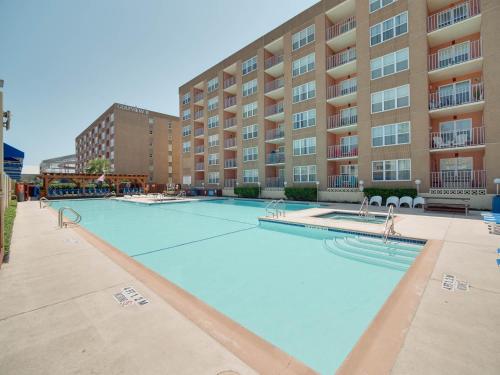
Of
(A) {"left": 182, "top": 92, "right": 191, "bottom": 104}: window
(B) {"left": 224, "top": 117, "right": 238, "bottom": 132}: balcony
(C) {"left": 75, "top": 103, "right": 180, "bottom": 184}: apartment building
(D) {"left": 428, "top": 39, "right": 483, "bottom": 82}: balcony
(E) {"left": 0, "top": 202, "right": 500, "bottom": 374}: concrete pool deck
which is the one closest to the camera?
(E) {"left": 0, "top": 202, "right": 500, "bottom": 374}: concrete pool deck

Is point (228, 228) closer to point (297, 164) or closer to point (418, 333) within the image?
point (418, 333)

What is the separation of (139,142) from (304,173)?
42.9m

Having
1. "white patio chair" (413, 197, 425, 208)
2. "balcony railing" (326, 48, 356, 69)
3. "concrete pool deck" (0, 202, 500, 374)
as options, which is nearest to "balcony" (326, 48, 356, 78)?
"balcony railing" (326, 48, 356, 69)

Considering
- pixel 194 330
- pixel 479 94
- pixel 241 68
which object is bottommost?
pixel 194 330

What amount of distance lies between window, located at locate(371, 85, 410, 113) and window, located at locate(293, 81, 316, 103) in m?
5.83

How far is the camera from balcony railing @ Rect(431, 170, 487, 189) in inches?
624

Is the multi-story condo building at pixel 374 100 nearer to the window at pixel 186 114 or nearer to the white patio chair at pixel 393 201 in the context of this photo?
the white patio chair at pixel 393 201

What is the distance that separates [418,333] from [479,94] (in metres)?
19.9

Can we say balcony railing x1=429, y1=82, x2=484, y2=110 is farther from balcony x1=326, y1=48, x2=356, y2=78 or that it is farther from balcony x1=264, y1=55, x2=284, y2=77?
balcony x1=264, y1=55, x2=284, y2=77

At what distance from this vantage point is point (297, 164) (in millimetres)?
24609

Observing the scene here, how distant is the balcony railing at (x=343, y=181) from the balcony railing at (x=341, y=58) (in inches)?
397

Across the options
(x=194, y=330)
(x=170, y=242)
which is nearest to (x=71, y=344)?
(x=194, y=330)

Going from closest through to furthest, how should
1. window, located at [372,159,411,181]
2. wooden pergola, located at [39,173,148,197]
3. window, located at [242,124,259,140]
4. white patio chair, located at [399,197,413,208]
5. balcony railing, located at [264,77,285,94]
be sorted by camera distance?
white patio chair, located at [399,197,413,208] → window, located at [372,159,411,181] → balcony railing, located at [264,77,285,94] → window, located at [242,124,259,140] → wooden pergola, located at [39,173,148,197]

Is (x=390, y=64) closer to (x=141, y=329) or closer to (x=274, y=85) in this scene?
(x=274, y=85)
